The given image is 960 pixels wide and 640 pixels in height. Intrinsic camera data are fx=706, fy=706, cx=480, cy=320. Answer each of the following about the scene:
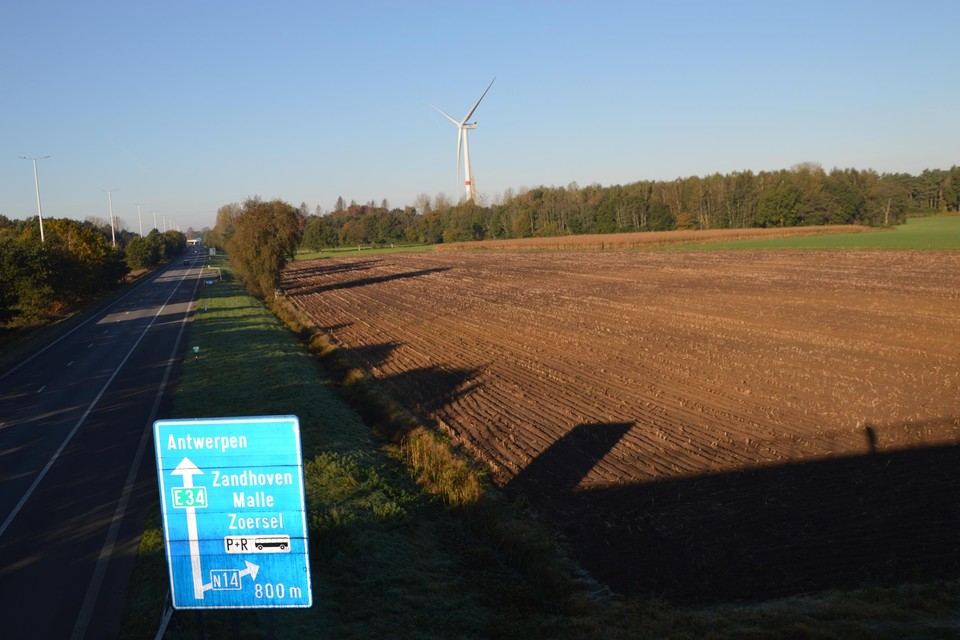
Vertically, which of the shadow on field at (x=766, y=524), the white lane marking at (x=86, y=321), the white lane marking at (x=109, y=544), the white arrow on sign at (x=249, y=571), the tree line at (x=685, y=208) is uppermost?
the tree line at (x=685, y=208)

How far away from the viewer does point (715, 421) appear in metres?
18.5

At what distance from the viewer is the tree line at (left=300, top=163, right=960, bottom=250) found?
133 metres

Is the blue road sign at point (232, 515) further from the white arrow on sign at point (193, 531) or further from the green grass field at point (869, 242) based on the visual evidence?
the green grass field at point (869, 242)

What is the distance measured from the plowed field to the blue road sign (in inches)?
279

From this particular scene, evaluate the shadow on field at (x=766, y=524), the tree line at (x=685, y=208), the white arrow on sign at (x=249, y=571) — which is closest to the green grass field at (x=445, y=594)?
the white arrow on sign at (x=249, y=571)

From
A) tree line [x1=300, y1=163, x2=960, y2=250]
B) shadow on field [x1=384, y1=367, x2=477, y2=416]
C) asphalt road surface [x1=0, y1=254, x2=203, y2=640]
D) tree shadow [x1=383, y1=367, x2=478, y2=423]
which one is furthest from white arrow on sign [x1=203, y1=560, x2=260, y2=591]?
tree line [x1=300, y1=163, x2=960, y2=250]

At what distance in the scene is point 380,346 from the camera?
3341cm

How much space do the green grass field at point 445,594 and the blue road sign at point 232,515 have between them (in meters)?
0.38

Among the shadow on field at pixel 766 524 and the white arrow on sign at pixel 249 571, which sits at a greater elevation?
the white arrow on sign at pixel 249 571

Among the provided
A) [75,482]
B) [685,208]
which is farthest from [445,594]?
[685,208]

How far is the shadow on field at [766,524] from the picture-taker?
35.1ft

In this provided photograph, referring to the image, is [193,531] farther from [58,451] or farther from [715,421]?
[715,421]

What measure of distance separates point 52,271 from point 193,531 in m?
52.2

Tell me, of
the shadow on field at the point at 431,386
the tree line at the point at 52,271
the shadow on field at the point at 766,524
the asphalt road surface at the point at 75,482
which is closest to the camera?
the asphalt road surface at the point at 75,482
